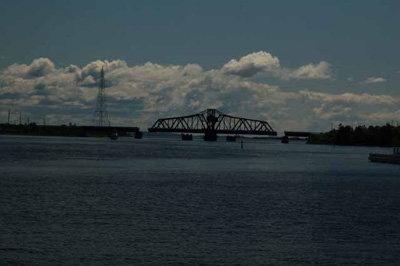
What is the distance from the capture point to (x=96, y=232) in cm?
4222

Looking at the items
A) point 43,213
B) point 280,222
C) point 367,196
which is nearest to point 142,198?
point 43,213

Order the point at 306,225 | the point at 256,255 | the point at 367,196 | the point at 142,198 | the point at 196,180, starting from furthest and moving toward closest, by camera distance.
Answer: the point at 196,180 → the point at 367,196 → the point at 142,198 → the point at 306,225 → the point at 256,255

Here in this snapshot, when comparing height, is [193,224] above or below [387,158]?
below

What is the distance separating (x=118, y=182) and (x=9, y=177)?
49.2ft

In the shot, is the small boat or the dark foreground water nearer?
the dark foreground water

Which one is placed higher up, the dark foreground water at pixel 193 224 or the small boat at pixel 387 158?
→ the small boat at pixel 387 158

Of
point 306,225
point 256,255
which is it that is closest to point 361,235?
point 306,225

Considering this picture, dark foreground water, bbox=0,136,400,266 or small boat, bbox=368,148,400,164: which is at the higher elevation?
small boat, bbox=368,148,400,164

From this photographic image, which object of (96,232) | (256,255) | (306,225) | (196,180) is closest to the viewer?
(256,255)

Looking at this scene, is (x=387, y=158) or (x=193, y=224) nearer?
(x=193, y=224)

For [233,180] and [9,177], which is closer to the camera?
[9,177]

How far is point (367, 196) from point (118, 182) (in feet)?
105

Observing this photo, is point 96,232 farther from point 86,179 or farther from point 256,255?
point 86,179

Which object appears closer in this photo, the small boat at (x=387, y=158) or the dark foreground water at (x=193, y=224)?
the dark foreground water at (x=193, y=224)
